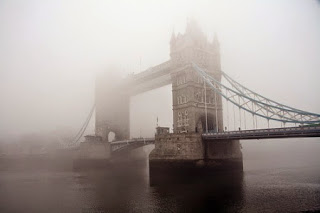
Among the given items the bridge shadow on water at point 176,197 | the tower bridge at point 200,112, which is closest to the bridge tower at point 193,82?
the tower bridge at point 200,112

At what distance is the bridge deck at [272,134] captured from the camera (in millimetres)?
25317

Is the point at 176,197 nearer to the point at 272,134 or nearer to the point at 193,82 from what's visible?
the point at 272,134

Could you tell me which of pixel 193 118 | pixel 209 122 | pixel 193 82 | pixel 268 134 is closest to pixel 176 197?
pixel 268 134

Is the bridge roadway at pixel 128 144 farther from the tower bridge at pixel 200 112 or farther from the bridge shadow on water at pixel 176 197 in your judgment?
the bridge shadow on water at pixel 176 197

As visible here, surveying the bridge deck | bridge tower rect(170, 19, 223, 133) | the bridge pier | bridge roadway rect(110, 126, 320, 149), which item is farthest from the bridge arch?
the bridge deck

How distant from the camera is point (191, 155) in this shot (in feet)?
114

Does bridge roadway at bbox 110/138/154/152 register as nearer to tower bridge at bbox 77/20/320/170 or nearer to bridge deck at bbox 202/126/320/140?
tower bridge at bbox 77/20/320/170

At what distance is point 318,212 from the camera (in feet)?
54.7

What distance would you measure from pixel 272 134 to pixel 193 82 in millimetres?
16163

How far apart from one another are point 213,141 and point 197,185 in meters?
10.6

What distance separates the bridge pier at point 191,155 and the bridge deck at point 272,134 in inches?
76.8

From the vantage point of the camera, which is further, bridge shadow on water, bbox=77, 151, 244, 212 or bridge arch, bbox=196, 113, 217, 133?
bridge arch, bbox=196, 113, 217, 133

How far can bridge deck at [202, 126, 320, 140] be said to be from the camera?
83.1 ft

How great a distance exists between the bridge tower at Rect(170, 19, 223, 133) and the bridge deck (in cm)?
660
